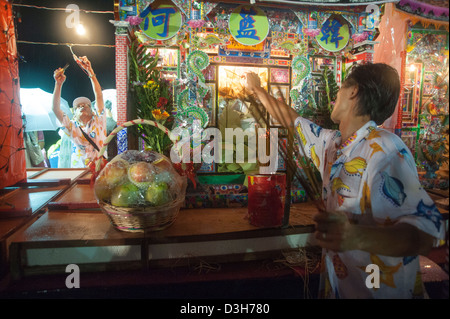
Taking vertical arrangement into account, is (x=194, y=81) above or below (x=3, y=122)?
above

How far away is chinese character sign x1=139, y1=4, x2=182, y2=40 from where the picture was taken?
14.5ft

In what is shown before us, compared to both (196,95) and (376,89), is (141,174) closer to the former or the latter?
(376,89)

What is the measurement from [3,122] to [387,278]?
13.9ft

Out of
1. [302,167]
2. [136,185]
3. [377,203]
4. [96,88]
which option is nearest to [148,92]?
[96,88]

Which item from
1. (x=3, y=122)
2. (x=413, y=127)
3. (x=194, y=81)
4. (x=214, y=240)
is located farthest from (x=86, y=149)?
(x=413, y=127)

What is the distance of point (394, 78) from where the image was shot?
4.63ft

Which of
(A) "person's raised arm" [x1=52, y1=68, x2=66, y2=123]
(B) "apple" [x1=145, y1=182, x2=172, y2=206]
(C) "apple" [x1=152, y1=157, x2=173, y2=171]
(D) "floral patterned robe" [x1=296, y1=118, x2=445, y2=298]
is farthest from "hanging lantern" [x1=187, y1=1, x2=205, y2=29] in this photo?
(D) "floral patterned robe" [x1=296, y1=118, x2=445, y2=298]

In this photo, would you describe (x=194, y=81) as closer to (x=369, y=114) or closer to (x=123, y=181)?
(x=123, y=181)

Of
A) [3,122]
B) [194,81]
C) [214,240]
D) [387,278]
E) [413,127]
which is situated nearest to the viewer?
[387,278]

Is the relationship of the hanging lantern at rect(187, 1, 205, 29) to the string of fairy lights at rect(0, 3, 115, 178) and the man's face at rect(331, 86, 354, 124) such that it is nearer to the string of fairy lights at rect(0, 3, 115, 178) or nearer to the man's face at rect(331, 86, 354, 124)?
the string of fairy lights at rect(0, 3, 115, 178)

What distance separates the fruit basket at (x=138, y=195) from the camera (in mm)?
2139

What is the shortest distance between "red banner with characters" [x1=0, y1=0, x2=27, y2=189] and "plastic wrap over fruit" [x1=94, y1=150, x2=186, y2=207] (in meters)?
2.03

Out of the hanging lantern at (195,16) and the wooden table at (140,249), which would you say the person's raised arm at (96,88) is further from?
the wooden table at (140,249)

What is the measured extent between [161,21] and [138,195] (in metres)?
3.54
